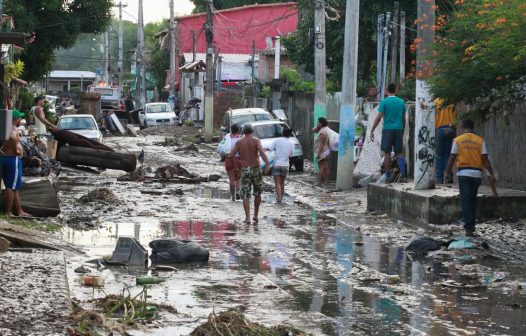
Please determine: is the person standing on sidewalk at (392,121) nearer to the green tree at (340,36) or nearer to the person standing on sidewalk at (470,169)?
the person standing on sidewalk at (470,169)

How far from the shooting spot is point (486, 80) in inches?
625

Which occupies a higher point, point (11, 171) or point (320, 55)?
point (320, 55)

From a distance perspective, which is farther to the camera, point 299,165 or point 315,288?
point 299,165

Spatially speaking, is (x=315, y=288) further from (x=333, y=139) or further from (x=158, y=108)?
(x=158, y=108)

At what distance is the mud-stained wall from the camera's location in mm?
21250

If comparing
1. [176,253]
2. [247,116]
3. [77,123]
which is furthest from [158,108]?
[176,253]

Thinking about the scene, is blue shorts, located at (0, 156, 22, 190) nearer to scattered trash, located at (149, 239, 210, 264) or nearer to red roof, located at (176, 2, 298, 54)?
scattered trash, located at (149, 239, 210, 264)

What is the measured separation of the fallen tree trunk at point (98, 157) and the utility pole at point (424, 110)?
38.6 ft

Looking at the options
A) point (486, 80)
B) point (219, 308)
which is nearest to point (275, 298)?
point (219, 308)

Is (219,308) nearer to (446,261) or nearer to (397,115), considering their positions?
(446,261)

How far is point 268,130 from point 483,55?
56.5ft

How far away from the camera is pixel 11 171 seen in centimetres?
1741

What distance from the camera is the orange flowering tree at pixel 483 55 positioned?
1481cm

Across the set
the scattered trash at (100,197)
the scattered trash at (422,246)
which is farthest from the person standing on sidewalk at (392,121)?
the scattered trash at (422,246)
